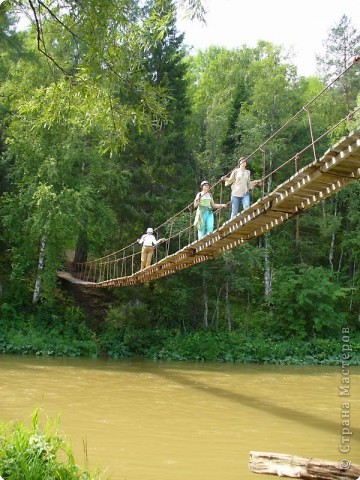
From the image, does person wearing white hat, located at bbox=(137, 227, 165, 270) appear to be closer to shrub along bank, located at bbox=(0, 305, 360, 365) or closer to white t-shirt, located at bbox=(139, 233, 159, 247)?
white t-shirt, located at bbox=(139, 233, 159, 247)

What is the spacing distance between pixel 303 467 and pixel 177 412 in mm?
4358

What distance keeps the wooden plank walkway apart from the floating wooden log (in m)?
2.35

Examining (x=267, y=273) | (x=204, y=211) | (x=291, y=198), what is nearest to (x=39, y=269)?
(x=267, y=273)

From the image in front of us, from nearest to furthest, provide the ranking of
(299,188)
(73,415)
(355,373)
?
(299,188)
(73,415)
(355,373)

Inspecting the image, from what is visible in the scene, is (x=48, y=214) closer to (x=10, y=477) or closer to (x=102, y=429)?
(x=102, y=429)

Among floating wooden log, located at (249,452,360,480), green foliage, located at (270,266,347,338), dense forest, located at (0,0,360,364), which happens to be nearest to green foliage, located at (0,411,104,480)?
floating wooden log, located at (249,452,360,480)

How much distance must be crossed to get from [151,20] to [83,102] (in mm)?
789

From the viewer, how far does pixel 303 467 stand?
10.4 ft

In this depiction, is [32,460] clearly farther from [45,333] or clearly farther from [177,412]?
[45,333]

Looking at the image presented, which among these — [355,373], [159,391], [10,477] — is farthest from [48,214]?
[10,477]

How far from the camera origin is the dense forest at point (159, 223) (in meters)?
14.0

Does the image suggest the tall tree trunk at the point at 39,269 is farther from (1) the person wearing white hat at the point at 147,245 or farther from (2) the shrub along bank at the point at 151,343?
(1) the person wearing white hat at the point at 147,245

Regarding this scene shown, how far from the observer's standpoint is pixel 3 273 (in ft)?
54.1

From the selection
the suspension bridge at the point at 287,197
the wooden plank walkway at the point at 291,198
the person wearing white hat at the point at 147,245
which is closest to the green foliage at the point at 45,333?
the suspension bridge at the point at 287,197
